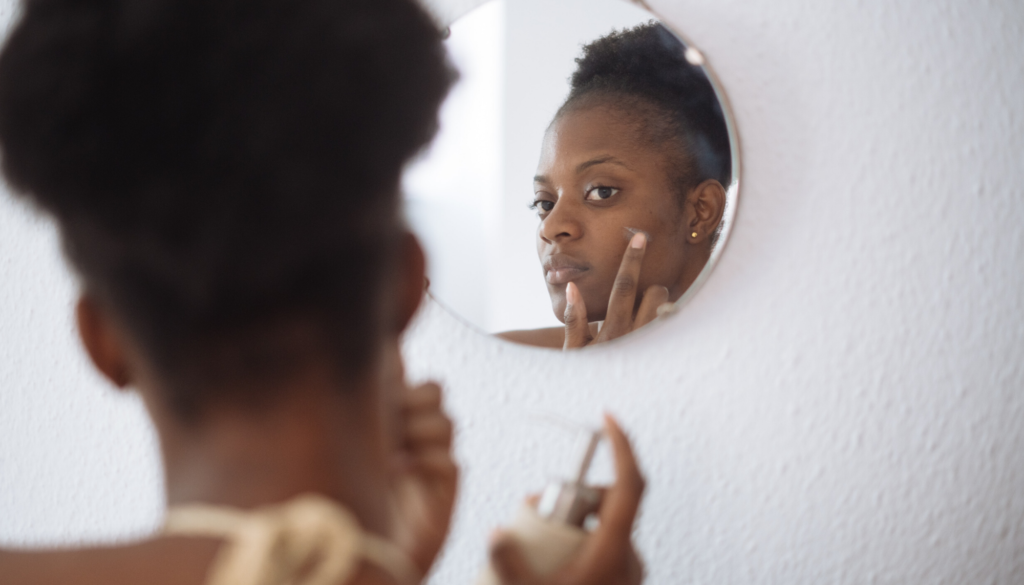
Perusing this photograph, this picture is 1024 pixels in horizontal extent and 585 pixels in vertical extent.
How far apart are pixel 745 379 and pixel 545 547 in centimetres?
25

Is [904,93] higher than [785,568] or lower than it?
higher

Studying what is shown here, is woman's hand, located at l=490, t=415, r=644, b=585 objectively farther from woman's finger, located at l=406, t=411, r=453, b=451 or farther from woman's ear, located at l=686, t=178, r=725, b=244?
woman's ear, located at l=686, t=178, r=725, b=244

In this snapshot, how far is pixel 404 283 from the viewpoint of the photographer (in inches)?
11.0

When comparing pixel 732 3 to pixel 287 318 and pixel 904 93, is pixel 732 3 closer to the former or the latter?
pixel 904 93

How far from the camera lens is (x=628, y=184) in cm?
49

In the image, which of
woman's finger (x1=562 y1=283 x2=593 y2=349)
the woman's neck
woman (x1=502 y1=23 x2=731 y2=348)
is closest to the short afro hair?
woman (x1=502 y1=23 x2=731 y2=348)

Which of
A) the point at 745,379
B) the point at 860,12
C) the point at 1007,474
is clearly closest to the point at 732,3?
the point at 860,12

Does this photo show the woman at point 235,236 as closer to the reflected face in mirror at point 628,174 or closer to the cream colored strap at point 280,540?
the cream colored strap at point 280,540

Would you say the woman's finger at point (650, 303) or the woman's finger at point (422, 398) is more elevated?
the woman's finger at point (650, 303)

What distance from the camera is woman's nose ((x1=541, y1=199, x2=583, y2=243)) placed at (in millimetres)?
493

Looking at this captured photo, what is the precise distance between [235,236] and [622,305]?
0.31m

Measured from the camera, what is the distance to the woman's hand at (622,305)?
49 centimetres

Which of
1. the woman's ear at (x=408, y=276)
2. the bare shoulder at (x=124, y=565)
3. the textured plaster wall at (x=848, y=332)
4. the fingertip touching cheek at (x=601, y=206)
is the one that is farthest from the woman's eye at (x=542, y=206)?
the bare shoulder at (x=124, y=565)

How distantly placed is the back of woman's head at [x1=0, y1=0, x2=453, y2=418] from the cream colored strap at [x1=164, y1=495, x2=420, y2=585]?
40mm
